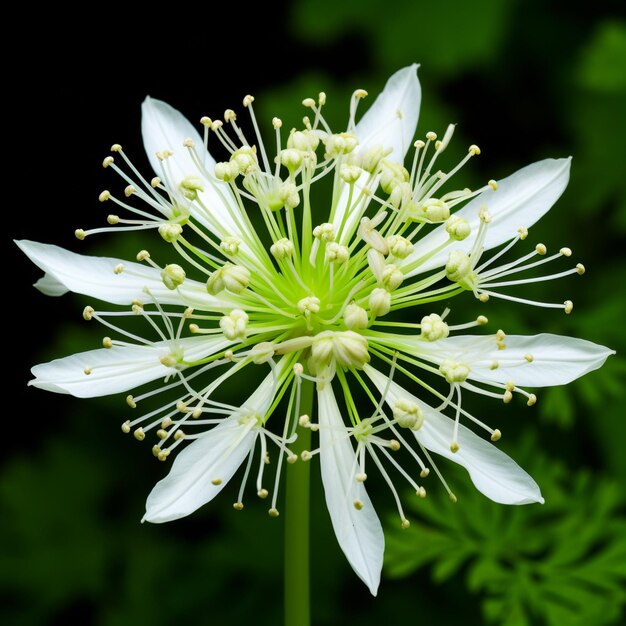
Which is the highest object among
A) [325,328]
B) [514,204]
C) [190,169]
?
[190,169]

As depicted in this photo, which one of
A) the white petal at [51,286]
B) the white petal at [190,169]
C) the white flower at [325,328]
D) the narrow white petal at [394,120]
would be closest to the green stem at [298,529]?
the white flower at [325,328]

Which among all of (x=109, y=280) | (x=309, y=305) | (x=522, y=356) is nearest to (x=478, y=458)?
(x=522, y=356)

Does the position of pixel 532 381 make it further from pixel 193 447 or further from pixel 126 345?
pixel 126 345

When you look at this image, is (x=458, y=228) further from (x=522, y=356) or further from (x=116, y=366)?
(x=116, y=366)

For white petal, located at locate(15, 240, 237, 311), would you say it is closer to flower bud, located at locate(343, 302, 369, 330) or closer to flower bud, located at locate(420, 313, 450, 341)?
flower bud, located at locate(343, 302, 369, 330)

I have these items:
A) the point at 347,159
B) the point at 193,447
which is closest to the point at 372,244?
the point at 347,159

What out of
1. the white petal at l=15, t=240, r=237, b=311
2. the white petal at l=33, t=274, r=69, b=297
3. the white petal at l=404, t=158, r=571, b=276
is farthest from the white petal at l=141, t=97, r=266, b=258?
the white petal at l=404, t=158, r=571, b=276
